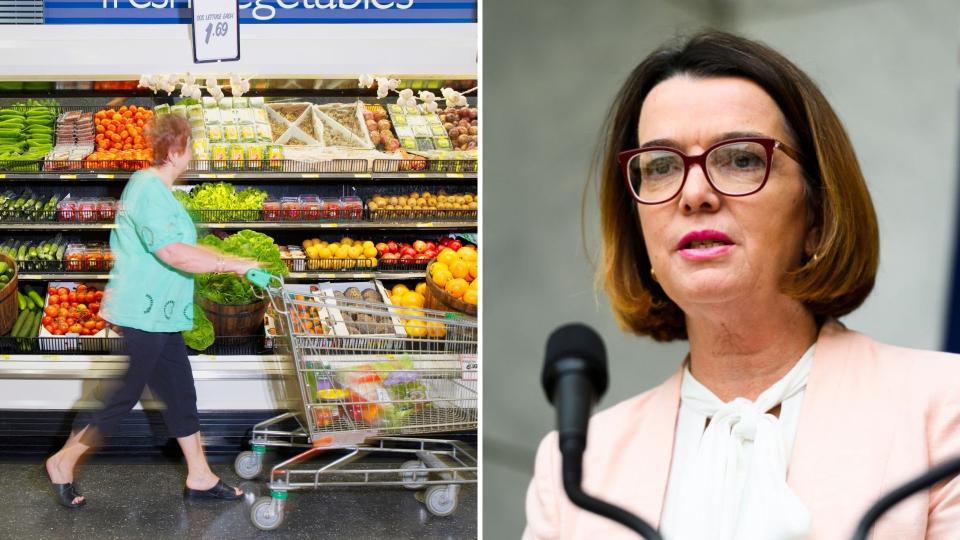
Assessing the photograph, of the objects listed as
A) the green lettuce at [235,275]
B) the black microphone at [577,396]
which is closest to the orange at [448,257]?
the green lettuce at [235,275]

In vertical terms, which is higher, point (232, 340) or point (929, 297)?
point (929, 297)

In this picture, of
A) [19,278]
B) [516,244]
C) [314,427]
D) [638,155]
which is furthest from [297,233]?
[638,155]

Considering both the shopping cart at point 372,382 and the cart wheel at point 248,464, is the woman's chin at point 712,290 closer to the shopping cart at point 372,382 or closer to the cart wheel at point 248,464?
the shopping cart at point 372,382

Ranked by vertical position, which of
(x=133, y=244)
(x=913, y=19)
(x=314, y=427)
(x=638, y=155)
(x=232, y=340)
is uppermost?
(x=913, y=19)

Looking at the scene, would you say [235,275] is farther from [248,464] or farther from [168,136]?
[248,464]

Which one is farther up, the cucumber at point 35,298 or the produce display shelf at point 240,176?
the produce display shelf at point 240,176

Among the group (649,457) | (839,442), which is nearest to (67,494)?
(649,457)

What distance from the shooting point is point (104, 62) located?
3176 mm

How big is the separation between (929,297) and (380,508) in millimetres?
2065

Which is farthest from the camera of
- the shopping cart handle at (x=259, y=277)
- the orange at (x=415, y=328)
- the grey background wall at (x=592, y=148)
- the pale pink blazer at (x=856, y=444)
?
the orange at (x=415, y=328)

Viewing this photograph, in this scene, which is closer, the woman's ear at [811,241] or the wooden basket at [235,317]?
the woman's ear at [811,241]

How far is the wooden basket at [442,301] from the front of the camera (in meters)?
3.17

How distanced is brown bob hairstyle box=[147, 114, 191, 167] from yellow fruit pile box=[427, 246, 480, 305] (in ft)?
2.92

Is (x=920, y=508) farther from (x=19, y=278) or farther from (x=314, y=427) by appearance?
(x=19, y=278)
